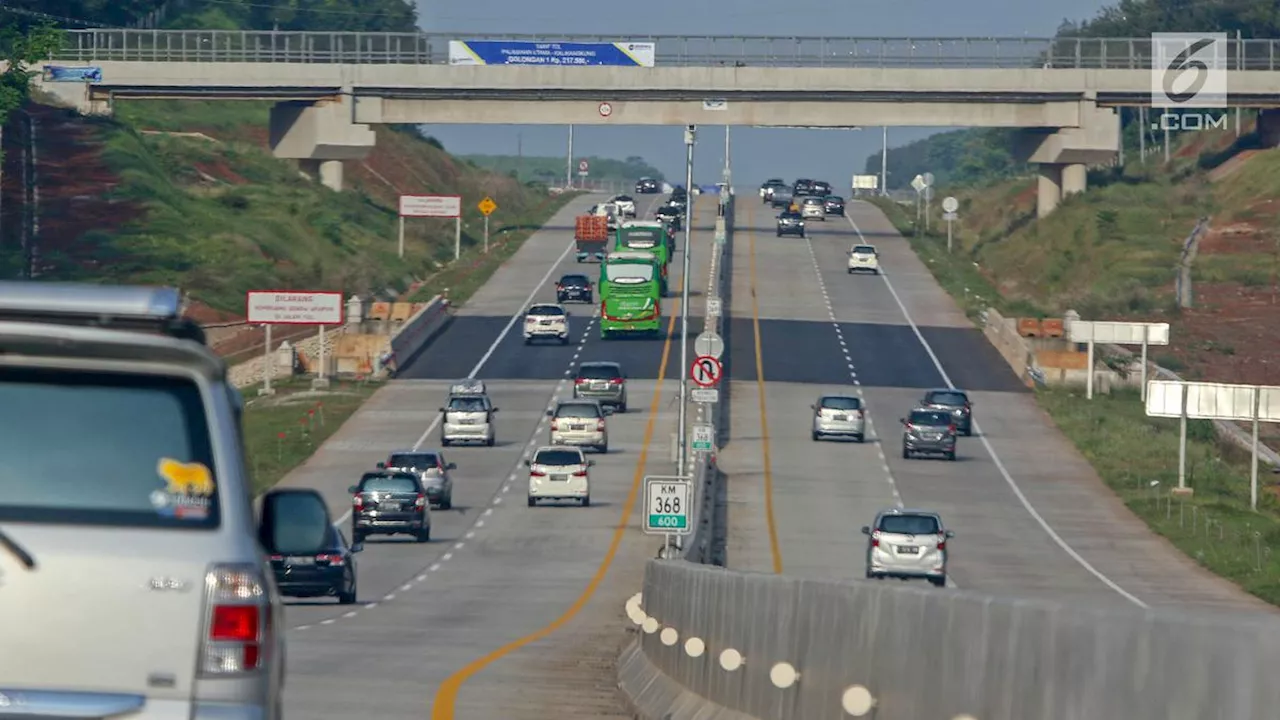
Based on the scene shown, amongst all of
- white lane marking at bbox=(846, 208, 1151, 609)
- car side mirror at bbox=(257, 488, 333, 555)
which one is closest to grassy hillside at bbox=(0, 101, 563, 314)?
white lane marking at bbox=(846, 208, 1151, 609)

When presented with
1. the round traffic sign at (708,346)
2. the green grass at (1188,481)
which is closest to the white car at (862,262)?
the green grass at (1188,481)

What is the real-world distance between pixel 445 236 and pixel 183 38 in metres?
20.1

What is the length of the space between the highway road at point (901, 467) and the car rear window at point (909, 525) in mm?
1505

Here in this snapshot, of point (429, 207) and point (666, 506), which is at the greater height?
point (429, 207)

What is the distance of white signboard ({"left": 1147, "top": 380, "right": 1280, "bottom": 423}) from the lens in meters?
55.1

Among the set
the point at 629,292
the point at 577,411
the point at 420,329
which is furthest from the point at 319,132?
the point at 577,411

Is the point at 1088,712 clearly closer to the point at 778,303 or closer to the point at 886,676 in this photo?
the point at 886,676

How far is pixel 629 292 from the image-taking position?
271 feet

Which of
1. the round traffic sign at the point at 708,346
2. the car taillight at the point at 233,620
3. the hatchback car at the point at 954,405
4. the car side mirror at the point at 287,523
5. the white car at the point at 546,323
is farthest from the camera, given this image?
the white car at the point at 546,323

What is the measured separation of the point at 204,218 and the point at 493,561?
5632cm

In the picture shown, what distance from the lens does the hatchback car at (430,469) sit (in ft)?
162

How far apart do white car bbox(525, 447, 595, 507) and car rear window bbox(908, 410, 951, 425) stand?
1297cm

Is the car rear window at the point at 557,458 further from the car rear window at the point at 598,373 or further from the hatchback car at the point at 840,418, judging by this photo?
the car rear window at the point at 598,373

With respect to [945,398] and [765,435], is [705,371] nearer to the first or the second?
[765,435]
